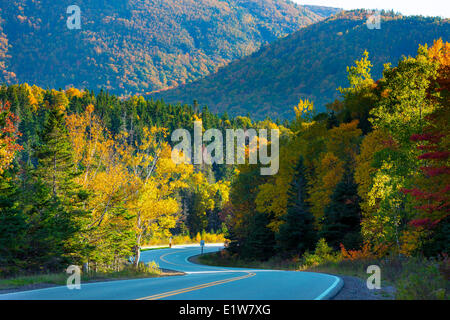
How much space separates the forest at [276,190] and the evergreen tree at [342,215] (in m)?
0.09

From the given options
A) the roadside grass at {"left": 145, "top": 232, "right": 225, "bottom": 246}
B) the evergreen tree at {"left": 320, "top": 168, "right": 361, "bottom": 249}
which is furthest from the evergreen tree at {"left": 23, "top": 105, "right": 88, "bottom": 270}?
the roadside grass at {"left": 145, "top": 232, "right": 225, "bottom": 246}

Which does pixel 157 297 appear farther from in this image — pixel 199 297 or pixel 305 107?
pixel 305 107

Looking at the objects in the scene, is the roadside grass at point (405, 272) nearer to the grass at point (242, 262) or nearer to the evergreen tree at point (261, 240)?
the grass at point (242, 262)

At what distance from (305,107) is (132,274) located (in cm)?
5823

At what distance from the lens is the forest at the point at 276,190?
2031cm

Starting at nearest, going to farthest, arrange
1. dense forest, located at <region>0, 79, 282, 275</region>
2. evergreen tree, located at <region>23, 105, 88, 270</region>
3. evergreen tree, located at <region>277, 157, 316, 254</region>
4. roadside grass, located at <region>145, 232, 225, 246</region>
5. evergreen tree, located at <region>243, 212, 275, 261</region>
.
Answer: dense forest, located at <region>0, 79, 282, 275</region> → evergreen tree, located at <region>23, 105, 88, 270</region> → evergreen tree, located at <region>277, 157, 316, 254</region> → evergreen tree, located at <region>243, 212, 275, 261</region> → roadside grass, located at <region>145, 232, 225, 246</region>

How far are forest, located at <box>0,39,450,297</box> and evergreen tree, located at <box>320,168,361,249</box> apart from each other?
0.30 ft

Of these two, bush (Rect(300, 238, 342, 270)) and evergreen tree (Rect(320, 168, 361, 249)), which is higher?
evergreen tree (Rect(320, 168, 361, 249))

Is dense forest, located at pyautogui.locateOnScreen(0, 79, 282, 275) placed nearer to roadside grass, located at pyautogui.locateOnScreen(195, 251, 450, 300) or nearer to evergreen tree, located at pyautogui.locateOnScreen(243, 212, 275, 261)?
roadside grass, located at pyautogui.locateOnScreen(195, 251, 450, 300)

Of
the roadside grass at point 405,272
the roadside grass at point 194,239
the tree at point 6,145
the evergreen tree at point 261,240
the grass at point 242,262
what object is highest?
the tree at point 6,145

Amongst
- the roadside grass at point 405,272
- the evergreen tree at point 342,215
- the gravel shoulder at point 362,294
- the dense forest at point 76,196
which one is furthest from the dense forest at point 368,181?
the dense forest at point 76,196

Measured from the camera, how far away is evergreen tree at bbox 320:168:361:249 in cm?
3450

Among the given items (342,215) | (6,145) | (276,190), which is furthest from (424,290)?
(276,190)

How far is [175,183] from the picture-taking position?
103ft
